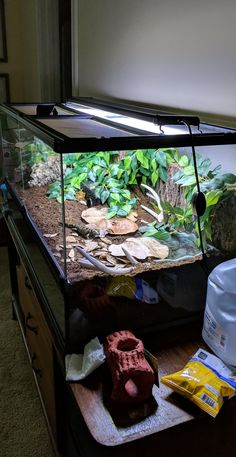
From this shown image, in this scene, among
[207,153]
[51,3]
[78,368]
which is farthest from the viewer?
[51,3]

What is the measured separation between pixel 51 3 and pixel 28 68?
1.85ft

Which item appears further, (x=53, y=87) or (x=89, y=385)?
(x=53, y=87)

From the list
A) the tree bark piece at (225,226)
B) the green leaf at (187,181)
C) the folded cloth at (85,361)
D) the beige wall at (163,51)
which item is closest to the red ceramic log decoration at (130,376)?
the folded cloth at (85,361)

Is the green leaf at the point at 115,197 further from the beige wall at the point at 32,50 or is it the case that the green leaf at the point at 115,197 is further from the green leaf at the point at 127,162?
the beige wall at the point at 32,50

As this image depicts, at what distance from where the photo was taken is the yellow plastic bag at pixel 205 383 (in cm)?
71

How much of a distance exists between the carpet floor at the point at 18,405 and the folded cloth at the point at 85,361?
783mm

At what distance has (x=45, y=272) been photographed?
1048 mm

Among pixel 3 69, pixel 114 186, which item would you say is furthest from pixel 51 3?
pixel 114 186

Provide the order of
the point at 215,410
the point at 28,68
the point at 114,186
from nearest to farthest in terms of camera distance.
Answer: the point at 215,410 < the point at 114,186 < the point at 28,68

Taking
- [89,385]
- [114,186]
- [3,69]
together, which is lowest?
[89,385]

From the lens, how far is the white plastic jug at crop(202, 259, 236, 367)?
79 centimetres

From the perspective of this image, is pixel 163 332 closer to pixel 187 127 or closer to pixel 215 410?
pixel 215 410

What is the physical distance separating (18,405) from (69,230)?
102 cm

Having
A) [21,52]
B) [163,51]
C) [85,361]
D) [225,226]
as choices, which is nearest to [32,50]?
[21,52]
